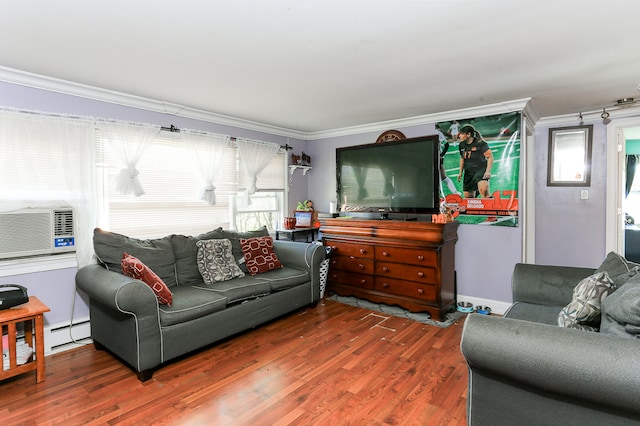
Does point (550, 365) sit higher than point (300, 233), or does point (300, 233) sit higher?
point (300, 233)

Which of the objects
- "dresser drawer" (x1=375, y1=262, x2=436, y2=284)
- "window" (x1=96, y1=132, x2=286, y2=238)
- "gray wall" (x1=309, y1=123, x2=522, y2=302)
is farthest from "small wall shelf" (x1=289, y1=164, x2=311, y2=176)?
"dresser drawer" (x1=375, y1=262, x2=436, y2=284)

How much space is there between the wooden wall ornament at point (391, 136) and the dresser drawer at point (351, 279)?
69.7 inches

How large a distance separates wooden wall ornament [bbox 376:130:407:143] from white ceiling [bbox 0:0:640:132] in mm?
854

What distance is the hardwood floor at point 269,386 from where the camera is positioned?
2035mm

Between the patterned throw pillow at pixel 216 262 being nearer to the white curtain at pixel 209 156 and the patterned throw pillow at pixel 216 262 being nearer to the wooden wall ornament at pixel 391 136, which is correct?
the white curtain at pixel 209 156

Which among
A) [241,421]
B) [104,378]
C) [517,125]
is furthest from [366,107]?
[104,378]

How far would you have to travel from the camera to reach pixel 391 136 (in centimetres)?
448

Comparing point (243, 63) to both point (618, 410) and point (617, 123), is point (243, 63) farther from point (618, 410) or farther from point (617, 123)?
point (617, 123)

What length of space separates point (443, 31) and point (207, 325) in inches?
106

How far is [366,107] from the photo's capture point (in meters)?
3.82

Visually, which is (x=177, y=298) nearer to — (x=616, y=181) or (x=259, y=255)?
(x=259, y=255)

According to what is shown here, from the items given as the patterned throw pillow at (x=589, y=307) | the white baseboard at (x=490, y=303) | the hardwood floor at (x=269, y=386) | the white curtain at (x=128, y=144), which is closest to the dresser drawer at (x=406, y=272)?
the hardwood floor at (x=269, y=386)

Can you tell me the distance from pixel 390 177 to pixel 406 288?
139 cm


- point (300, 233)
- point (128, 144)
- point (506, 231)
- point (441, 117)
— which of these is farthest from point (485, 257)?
point (128, 144)
